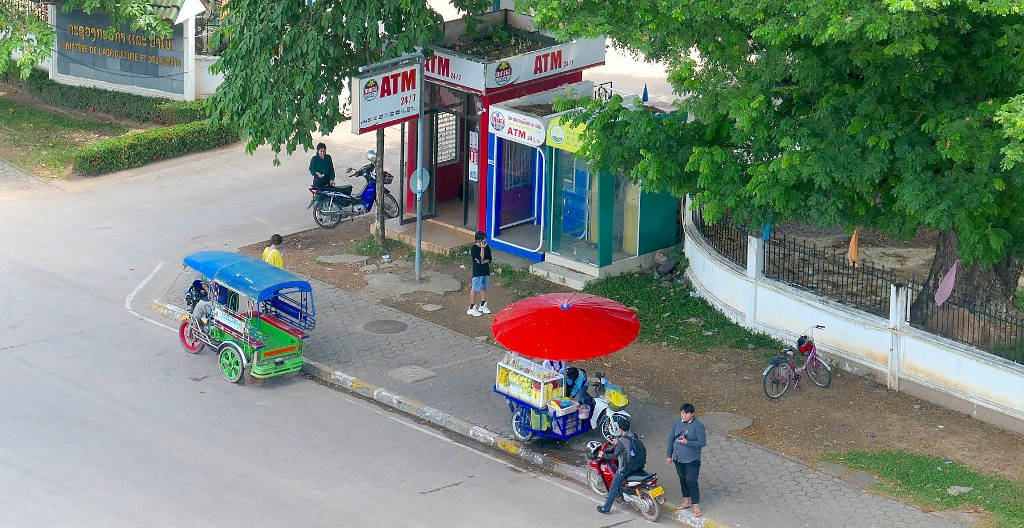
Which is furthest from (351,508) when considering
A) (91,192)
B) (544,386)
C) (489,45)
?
(91,192)

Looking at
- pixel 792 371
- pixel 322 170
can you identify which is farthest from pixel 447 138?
pixel 792 371

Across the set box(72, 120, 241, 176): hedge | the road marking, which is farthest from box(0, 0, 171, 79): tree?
the road marking

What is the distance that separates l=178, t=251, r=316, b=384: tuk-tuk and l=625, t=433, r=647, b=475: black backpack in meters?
5.31

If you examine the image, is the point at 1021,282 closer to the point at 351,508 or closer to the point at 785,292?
the point at 785,292

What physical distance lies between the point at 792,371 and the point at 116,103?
718 inches

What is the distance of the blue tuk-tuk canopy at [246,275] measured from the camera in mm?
18406

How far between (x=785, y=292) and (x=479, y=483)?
5.62 m

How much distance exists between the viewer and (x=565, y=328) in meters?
16.2

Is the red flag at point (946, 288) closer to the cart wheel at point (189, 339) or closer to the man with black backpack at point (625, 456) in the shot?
the man with black backpack at point (625, 456)

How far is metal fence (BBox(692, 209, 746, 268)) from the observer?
834 inches

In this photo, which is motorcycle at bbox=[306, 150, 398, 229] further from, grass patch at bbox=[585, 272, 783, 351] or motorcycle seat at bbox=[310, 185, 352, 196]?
grass patch at bbox=[585, 272, 783, 351]

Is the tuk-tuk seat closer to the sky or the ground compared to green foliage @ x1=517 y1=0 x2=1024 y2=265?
closer to the ground

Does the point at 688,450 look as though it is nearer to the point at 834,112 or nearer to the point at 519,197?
the point at 834,112

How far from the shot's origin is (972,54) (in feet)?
51.5
